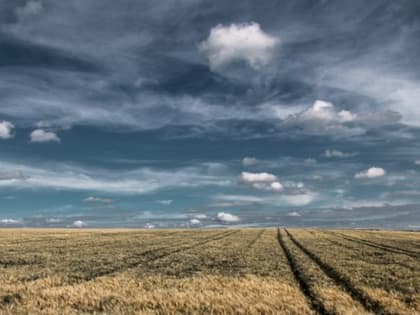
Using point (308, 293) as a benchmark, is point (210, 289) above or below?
above

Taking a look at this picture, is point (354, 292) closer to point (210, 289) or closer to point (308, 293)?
point (308, 293)

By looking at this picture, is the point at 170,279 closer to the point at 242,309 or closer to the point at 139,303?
the point at 139,303

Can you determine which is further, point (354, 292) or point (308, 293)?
point (354, 292)

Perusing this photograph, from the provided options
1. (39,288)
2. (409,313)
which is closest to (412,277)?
(409,313)

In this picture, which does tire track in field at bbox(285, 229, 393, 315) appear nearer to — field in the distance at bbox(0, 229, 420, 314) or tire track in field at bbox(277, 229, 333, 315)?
field in the distance at bbox(0, 229, 420, 314)

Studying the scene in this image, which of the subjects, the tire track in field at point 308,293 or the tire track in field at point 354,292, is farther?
the tire track in field at point 354,292

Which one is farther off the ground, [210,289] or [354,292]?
[210,289]

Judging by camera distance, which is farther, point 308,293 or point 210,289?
point 210,289

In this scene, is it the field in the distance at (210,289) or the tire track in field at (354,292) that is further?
the tire track in field at (354,292)

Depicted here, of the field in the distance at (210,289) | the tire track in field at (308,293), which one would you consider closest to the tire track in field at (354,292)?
the field in the distance at (210,289)

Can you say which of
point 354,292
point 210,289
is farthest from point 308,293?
point 210,289

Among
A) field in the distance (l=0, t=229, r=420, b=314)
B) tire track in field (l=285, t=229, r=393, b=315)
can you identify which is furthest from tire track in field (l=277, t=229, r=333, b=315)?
tire track in field (l=285, t=229, r=393, b=315)

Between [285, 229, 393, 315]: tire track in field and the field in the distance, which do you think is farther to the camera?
[285, 229, 393, 315]: tire track in field

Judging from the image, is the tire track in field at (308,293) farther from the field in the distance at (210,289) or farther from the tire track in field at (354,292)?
the tire track in field at (354,292)
